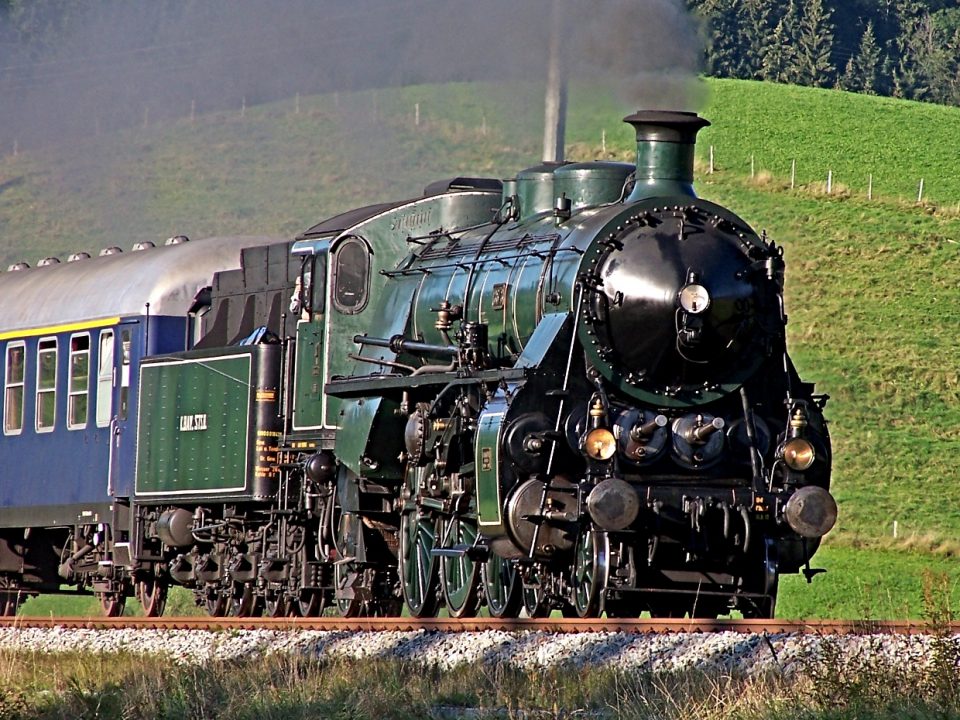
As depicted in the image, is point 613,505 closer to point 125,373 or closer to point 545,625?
point 545,625

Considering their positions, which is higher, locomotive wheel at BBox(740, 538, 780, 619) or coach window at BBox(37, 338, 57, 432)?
coach window at BBox(37, 338, 57, 432)

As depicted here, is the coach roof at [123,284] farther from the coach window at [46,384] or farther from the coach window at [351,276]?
the coach window at [351,276]

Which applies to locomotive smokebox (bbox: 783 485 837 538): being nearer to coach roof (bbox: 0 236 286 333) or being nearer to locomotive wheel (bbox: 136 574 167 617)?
coach roof (bbox: 0 236 286 333)

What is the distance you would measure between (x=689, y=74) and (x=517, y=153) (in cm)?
4237

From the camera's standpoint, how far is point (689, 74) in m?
15.7

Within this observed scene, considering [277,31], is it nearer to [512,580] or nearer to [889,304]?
[889,304]

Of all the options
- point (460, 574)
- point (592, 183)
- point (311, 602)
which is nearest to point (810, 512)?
point (460, 574)

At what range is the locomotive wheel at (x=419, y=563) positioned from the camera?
14.5 m

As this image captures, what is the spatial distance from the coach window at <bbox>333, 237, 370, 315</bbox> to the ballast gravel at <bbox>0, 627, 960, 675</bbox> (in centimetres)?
317

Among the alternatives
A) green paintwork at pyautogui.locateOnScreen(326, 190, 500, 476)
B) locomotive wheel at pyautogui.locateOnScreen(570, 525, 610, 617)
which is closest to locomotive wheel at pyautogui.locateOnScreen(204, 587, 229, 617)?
green paintwork at pyautogui.locateOnScreen(326, 190, 500, 476)

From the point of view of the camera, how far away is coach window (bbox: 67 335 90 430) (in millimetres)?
19000

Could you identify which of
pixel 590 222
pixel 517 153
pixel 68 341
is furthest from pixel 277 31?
pixel 590 222

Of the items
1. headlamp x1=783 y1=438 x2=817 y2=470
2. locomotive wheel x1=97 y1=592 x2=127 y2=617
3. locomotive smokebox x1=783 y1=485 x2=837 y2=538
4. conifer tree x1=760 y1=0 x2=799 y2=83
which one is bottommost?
locomotive wheel x1=97 y1=592 x2=127 y2=617

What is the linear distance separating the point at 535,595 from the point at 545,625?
134cm
